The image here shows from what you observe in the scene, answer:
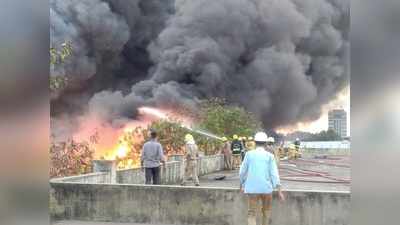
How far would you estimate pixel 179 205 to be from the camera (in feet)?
23.8

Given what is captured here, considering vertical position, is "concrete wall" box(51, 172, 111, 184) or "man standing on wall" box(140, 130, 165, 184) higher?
"man standing on wall" box(140, 130, 165, 184)

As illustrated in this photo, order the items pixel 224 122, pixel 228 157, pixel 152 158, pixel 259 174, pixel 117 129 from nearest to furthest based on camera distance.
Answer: pixel 259 174
pixel 152 158
pixel 228 157
pixel 224 122
pixel 117 129

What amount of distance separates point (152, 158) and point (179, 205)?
1616 mm

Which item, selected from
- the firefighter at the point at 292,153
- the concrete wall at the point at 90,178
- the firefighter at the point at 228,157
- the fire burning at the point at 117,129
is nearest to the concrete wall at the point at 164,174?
the concrete wall at the point at 90,178

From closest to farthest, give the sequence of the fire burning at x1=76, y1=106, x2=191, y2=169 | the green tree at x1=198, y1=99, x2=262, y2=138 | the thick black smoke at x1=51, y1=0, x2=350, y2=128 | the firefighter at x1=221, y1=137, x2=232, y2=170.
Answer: the firefighter at x1=221, y1=137, x2=232, y2=170 < the green tree at x1=198, y1=99, x2=262, y2=138 < the fire burning at x1=76, y1=106, x2=191, y2=169 < the thick black smoke at x1=51, y1=0, x2=350, y2=128

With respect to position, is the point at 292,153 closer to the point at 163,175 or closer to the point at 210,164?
the point at 210,164

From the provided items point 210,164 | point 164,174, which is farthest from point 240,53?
point 164,174

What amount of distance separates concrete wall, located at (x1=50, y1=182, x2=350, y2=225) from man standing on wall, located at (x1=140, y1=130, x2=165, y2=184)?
4.04 feet

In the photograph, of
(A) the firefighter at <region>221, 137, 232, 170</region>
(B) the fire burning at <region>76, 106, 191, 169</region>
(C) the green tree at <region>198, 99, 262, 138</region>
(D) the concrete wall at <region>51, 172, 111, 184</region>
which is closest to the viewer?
(D) the concrete wall at <region>51, 172, 111, 184</region>

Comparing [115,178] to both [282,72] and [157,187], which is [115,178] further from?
[282,72]

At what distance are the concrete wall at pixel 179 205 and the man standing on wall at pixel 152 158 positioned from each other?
1231 millimetres

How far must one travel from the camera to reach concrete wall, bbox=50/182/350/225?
6.83 meters

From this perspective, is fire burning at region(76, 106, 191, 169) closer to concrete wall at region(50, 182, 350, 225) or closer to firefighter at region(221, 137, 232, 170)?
firefighter at region(221, 137, 232, 170)

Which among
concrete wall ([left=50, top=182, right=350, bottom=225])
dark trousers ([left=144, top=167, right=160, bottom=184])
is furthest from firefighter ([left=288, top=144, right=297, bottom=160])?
concrete wall ([left=50, top=182, right=350, bottom=225])
